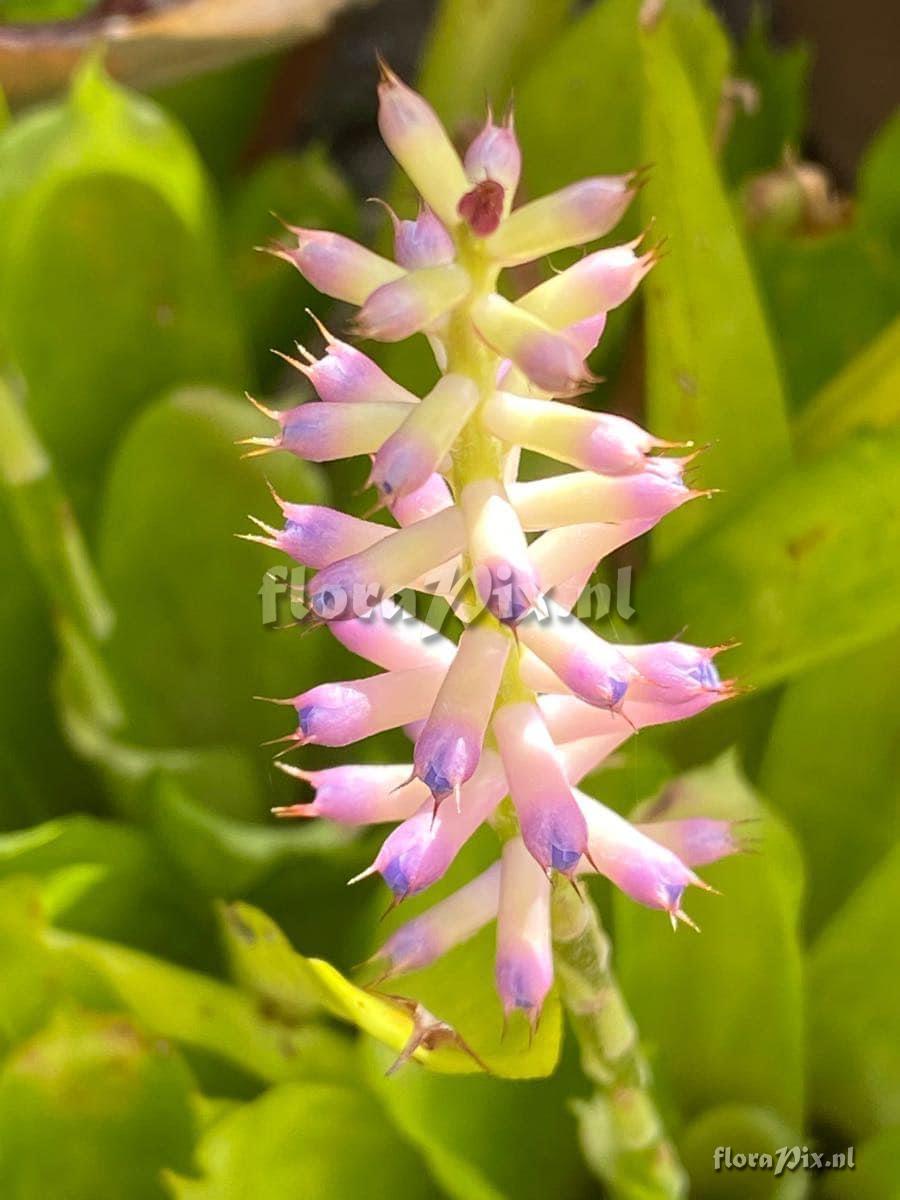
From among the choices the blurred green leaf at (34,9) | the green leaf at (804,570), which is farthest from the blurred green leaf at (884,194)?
the blurred green leaf at (34,9)

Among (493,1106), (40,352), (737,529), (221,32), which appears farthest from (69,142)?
(493,1106)

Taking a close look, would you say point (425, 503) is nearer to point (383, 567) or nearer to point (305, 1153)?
point (383, 567)

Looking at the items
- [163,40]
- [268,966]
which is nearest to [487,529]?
[268,966]

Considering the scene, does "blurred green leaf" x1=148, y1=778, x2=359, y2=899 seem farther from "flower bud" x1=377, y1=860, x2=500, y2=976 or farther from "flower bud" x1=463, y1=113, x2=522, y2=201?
"flower bud" x1=463, y1=113, x2=522, y2=201

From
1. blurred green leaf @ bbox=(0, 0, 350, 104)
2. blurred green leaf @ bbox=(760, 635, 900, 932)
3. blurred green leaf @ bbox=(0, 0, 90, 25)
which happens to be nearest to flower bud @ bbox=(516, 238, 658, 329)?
blurred green leaf @ bbox=(760, 635, 900, 932)

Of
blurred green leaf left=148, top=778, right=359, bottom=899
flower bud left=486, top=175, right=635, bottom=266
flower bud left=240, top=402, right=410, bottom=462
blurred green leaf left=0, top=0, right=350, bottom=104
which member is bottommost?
blurred green leaf left=148, top=778, right=359, bottom=899

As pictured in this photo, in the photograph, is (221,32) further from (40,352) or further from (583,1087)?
(583,1087)

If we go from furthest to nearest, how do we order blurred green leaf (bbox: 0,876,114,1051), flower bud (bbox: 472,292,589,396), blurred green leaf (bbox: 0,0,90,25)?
blurred green leaf (bbox: 0,0,90,25) → blurred green leaf (bbox: 0,876,114,1051) → flower bud (bbox: 472,292,589,396)
